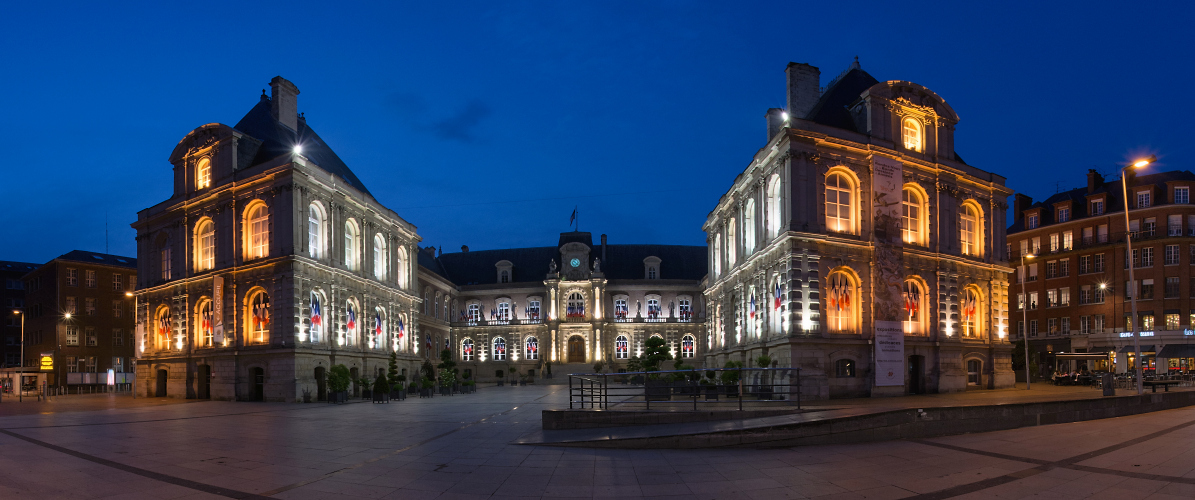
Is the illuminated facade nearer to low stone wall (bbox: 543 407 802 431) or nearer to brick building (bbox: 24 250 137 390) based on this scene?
low stone wall (bbox: 543 407 802 431)

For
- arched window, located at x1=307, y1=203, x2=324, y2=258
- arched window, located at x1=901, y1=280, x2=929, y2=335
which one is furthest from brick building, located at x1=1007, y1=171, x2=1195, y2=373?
arched window, located at x1=307, y1=203, x2=324, y2=258

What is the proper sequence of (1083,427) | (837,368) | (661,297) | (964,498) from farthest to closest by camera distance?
(661,297) < (837,368) < (1083,427) < (964,498)

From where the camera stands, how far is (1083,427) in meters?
19.2

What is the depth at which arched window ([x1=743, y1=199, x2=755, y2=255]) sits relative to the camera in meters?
41.5

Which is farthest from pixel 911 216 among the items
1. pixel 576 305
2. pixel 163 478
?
pixel 576 305

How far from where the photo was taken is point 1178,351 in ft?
166

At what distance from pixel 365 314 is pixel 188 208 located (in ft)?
41.2

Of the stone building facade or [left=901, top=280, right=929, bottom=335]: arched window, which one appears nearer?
[left=901, top=280, right=929, bottom=335]: arched window

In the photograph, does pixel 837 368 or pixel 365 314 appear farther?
pixel 365 314

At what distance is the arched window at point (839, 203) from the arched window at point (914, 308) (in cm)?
428

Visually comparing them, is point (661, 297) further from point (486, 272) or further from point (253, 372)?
point (253, 372)

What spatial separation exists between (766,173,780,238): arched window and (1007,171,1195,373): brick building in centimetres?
3065

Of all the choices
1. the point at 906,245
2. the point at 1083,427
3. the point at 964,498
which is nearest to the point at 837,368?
the point at 906,245

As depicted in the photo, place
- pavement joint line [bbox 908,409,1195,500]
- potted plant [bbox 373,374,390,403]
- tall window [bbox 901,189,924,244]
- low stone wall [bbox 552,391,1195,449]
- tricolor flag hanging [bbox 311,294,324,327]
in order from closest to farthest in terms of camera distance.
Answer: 1. pavement joint line [bbox 908,409,1195,500]
2. low stone wall [bbox 552,391,1195,449]
3. tall window [bbox 901,189,924,244]
4. potted plant [bbox 373,374,390,403]
5. tricolor flag hanging [bbox 311,294,324,327]
